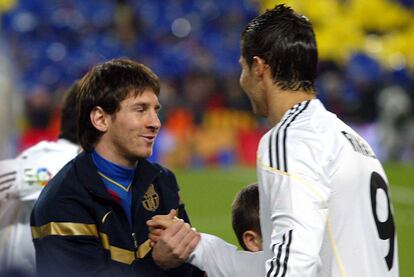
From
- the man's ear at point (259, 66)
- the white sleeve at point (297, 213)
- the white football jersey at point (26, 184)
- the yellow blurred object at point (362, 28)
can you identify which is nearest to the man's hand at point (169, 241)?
the white sleeve at point (297, 213)

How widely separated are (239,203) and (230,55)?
1543cm

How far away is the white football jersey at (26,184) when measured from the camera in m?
3.83

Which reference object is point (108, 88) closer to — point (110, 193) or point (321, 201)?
point (110, 193)

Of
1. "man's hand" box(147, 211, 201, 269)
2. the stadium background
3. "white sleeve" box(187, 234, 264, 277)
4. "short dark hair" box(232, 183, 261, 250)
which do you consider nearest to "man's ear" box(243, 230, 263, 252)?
"short dark hair" box(232, 183, 261, 250)

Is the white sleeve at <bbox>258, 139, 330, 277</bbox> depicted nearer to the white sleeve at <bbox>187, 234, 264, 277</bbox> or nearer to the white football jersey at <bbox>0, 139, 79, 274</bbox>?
the white sleeve at <bbox>187, 234, 264, 277</bbox>

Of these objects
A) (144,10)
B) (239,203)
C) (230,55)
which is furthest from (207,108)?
(239,203)

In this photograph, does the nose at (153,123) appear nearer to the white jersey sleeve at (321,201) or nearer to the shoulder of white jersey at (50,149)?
the white jersey sleeve at (321,201)

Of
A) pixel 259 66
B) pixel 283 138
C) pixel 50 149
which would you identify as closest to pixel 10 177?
pixel 50 149

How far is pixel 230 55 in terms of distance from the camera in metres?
18.6

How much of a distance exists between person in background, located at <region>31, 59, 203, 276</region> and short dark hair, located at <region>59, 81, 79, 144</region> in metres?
1.14

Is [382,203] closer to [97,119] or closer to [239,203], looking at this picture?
[239,203]

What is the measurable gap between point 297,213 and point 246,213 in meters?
0.74

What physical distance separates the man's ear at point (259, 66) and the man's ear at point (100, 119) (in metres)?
0.55

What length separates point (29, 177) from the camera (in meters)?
4.10
